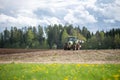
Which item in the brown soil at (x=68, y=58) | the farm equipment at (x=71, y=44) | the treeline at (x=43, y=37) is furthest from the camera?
the treeline at (x=43, y=37)

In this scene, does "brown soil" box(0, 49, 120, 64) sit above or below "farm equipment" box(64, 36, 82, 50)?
below

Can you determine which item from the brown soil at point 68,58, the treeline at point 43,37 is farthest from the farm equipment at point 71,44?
the treeline at point 43,37

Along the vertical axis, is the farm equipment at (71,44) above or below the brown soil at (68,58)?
above

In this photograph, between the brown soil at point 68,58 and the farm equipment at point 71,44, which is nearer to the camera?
the brown soil at point 68,58

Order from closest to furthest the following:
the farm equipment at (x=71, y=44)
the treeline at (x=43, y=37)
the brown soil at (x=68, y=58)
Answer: the brown soil at (x=68, y=58)
the farm equipment at (x=71, y=44)
the treeline at (x=43, y=37)

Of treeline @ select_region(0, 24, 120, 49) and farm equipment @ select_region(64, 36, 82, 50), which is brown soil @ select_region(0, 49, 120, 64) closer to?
farm equipment @ select_region(64, 36, 82, 50)

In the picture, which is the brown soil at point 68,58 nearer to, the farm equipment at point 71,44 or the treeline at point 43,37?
the farm equipment at point 71,44

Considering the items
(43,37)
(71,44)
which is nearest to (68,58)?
(71,44)

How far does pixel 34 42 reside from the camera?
123688 millimetres

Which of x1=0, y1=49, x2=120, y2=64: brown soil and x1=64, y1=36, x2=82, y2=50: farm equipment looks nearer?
x1=0, y1=49, x2=120, y2=64: brown soil

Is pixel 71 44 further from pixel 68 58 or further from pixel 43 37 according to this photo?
pixel 43 37

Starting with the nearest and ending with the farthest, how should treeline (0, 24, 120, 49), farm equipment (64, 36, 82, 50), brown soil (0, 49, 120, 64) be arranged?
1. brown soil (0, 49, 120, 64)
2. farm equipment (64, 36, 82, 50)
3. treeline (0, 24, 120, 49)

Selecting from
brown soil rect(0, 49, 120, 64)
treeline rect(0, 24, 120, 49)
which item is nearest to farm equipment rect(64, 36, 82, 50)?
brown soil rect(0, 49, 120, 64)

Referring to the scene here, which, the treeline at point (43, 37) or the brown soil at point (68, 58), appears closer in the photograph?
the brown soil at point (68, 58)
